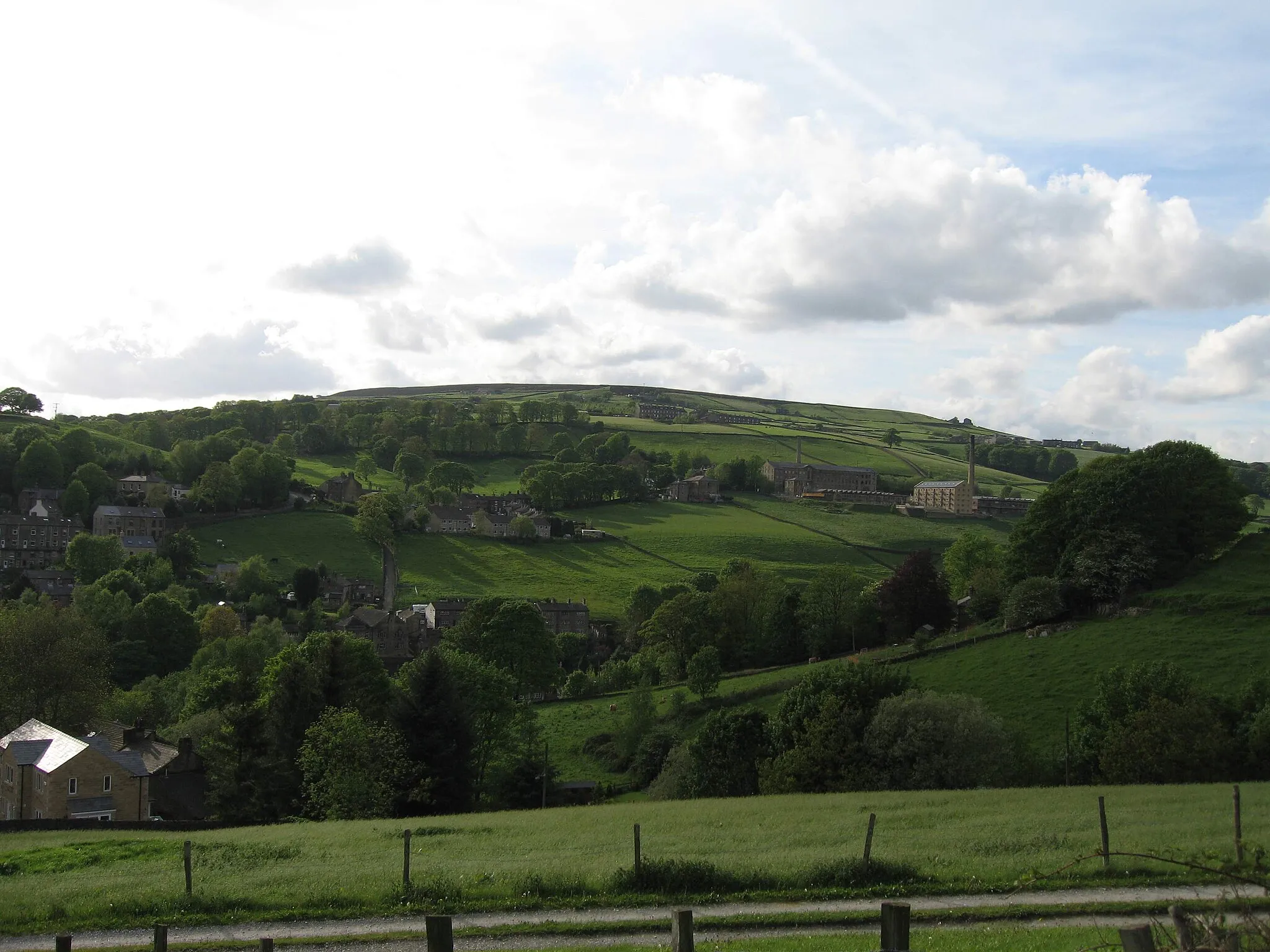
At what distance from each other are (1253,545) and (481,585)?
2842 inches

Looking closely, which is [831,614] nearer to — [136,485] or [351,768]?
[351,768]

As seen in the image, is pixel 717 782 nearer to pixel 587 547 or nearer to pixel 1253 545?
pixel 1253 545

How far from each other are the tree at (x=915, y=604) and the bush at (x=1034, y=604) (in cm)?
901

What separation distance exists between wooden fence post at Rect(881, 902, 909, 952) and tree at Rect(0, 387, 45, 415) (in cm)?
19005

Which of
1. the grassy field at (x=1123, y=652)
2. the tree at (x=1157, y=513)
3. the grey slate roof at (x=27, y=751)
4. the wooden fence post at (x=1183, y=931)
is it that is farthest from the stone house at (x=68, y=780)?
the tree at (x=1157, y=513)

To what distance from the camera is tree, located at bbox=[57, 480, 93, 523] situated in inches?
4978

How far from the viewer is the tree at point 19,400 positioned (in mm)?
170625

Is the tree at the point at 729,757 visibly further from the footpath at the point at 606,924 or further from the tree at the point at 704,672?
the footpath at the point at 606,924

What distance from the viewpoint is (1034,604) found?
6328cm

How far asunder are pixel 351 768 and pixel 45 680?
3070 cm

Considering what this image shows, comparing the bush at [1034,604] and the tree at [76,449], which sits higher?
the tree at [76,449]

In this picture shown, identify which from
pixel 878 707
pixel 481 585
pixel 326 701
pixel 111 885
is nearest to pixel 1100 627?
pixel 878 707

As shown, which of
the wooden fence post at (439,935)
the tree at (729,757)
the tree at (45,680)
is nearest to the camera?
the wooden fence post at (439,935)

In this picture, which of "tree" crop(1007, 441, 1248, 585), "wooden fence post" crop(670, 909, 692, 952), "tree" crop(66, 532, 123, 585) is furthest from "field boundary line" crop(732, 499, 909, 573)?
"wooden fence post" crop(670, 909, 692, 952)
